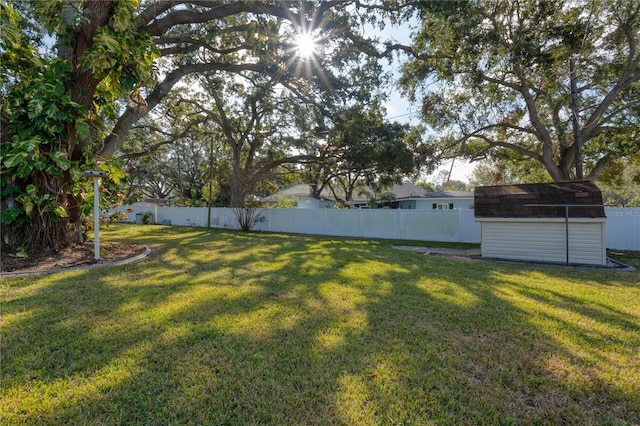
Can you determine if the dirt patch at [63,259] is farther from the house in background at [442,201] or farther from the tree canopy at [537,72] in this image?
the house in background at [442,201]

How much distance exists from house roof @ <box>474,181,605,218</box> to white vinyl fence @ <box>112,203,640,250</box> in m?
2.77

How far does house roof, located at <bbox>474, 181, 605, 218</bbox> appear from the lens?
745cm

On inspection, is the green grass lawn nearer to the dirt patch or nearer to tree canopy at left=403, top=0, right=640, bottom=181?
the dirt patch

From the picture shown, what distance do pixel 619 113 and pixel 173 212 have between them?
2531cm

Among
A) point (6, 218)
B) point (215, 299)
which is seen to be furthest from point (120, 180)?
point (215, 299)

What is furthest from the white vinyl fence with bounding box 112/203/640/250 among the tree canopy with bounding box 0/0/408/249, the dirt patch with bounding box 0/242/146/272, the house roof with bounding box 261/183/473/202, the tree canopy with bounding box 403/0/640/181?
the dirt patch with bounding box 0/242/146/272

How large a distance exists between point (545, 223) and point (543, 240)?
0.47 meters

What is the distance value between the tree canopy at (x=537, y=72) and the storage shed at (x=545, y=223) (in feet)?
13.4

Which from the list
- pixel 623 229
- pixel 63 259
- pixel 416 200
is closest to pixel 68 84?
pixel 63 259

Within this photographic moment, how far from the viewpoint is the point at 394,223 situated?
1287 cm

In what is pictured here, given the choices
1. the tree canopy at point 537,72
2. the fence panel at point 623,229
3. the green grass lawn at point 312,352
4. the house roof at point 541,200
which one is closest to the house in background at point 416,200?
the tree canopy at point 537,72

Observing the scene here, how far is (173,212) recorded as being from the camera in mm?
21188

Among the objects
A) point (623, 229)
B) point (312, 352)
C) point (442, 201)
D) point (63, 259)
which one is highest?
point (442, 201)

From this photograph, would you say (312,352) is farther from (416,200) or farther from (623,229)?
(416,200)
